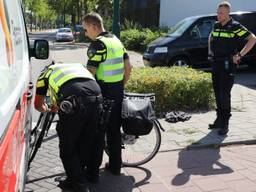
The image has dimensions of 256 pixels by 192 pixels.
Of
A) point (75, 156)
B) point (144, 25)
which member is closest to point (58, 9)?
point (144, 25)

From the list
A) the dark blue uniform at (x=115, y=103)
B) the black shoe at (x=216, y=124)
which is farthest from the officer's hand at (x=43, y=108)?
the black shoe at (x=216, y=124)

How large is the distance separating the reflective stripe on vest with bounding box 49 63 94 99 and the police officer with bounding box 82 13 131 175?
50 cm

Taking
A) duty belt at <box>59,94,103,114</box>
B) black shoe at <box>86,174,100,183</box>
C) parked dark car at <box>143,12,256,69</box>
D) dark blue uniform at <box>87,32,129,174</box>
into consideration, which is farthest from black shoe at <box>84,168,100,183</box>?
parked dark car at <box>143,12,256,69</box>

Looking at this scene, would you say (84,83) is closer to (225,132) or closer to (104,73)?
(104,73)

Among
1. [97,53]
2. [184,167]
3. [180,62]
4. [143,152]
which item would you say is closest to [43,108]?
[97,53]

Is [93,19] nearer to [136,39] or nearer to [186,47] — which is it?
[186,47]

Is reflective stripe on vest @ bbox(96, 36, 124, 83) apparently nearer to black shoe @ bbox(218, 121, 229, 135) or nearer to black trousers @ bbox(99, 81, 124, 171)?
black trousers @ bbox(99, 81, 124, 171)

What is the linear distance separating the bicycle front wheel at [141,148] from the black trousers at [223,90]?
138cm

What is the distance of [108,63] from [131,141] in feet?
4.86

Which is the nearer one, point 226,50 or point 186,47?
point 226,50

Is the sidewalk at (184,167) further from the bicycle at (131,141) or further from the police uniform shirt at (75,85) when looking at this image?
the police uniform shirt at (75,85)

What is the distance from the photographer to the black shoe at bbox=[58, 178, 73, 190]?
443 centimetres

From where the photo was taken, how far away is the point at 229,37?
21.8 ft

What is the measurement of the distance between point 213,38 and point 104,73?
2.67 m
